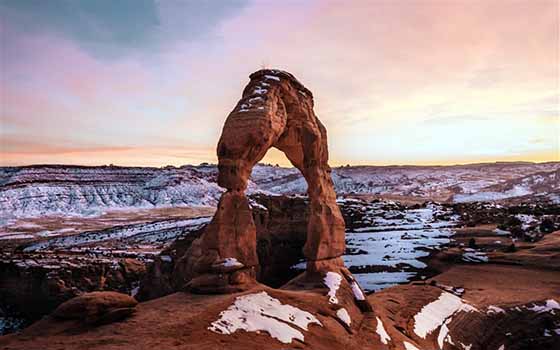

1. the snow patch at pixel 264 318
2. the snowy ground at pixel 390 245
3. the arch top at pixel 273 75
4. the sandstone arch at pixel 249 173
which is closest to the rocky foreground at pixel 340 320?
the snow patch at pixel 264 318

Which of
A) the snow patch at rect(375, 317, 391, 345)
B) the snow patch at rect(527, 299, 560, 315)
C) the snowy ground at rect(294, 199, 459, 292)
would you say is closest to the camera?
the snow patch at rect(375, 317, 391, 345)

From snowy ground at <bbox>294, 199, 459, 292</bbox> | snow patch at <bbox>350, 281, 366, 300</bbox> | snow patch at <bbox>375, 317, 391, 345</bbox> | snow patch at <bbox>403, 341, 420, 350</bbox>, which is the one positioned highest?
snow patch at <bbox>350, 281, 366, 300</bbox>

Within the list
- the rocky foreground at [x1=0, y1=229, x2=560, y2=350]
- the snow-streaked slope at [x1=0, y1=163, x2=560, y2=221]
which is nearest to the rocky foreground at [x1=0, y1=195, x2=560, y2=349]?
the rocky foreground at [x1=0, y1=229, x2=560, y2=350]

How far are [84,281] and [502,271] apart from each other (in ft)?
83.6

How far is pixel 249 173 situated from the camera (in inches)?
527

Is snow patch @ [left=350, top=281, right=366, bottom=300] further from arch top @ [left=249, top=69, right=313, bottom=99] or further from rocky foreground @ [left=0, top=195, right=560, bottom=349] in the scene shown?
arch top @ [left=249, top=69, right=313, bottom=99]

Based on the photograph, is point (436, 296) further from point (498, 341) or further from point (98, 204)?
point (98, 204)

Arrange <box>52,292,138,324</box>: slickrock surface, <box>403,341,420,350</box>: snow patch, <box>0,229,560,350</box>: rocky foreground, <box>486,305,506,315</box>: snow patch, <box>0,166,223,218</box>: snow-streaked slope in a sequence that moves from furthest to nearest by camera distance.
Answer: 1. <box>0,166,223,218</box>: snow-streaked slope
2. <box>486,305,506,315</box>: snow patch
3. <box>403,341,420,350</box>: snow patch
4. <box>52,292,138,324</box>: slickrock surface
5. <box>0,229,560,350</box>: rocky foreground

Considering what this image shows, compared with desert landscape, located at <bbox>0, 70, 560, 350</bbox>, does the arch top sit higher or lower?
higher

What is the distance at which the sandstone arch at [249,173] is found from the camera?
12188 mm

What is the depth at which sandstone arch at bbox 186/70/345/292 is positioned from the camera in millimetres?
12188

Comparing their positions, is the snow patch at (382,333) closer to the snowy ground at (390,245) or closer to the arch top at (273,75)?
the arch top at (273,75)

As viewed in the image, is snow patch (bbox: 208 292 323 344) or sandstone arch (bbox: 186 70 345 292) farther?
sandstone arch (bbox: 186 70 345 292)

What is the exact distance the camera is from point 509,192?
344 ft
